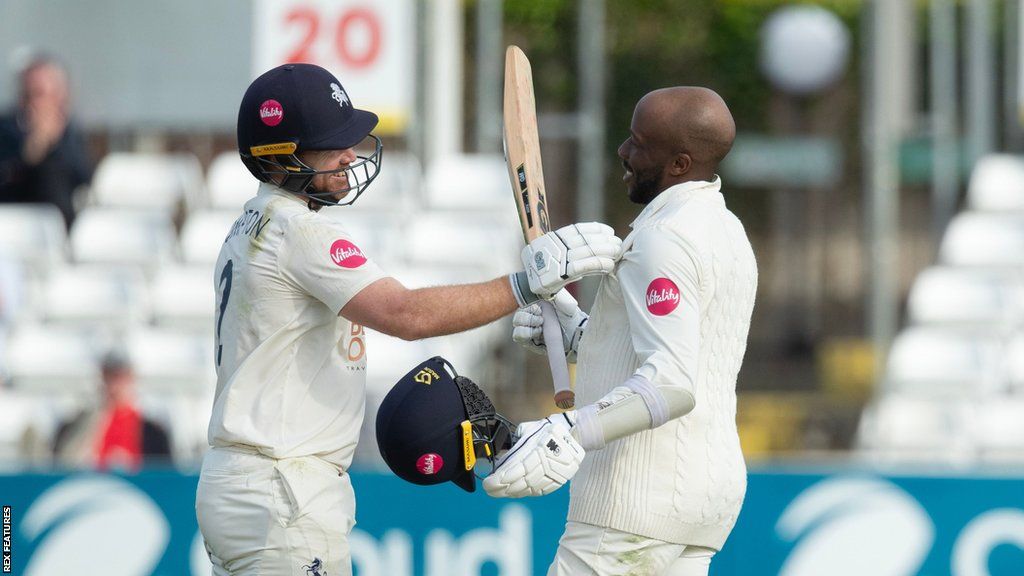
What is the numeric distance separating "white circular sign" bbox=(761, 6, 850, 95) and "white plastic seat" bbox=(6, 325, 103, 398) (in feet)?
21.2

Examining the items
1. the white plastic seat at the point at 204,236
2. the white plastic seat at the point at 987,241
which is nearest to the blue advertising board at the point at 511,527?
the white plastic seat at the point at 204,236

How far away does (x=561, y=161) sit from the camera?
14.2m

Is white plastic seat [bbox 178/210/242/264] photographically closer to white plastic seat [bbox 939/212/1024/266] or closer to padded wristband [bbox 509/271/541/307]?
white plastic seat [bbox 939/212/1024/266]

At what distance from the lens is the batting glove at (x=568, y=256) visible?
3.30 meters

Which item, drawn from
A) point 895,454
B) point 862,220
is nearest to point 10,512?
point 895,454

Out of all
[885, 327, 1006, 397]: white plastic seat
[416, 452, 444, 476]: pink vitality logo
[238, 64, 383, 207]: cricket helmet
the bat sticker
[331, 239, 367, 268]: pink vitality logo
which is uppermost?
[238, 64, 383, 207]: cricket helmet

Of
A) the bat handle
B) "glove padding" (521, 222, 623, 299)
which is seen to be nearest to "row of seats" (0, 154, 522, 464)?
the bat handle

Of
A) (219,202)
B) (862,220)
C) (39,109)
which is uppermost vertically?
(39,109)

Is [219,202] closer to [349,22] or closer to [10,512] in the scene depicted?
[349,22]

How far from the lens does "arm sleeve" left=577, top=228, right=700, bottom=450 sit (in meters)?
3.14

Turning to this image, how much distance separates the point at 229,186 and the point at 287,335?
5.45 m

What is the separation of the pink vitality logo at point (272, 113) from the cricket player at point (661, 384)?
0.82 meters

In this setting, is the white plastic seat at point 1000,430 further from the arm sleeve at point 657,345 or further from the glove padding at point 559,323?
the arm sleeve at point 657,345

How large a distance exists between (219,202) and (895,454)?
4060 millimetres
